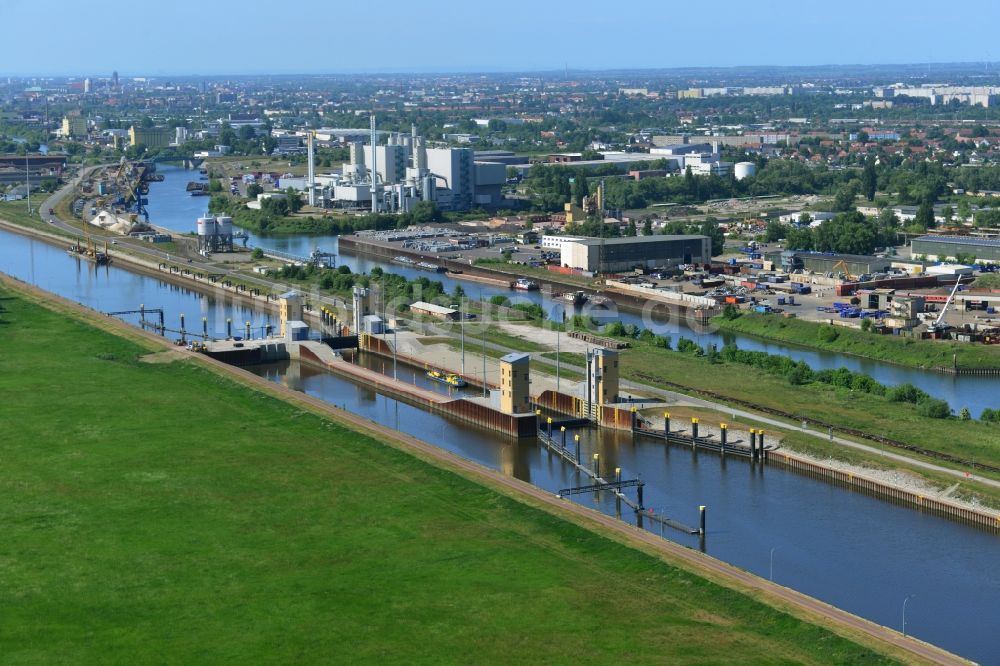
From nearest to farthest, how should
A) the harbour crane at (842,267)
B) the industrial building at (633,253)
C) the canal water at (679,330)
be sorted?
1. the canal water at (679,330)
2. the harbour crane at (842,267)
3. the industrial building at (633,253)

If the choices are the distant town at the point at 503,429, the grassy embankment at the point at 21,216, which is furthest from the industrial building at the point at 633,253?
the grassy embankment at the point at 21,216

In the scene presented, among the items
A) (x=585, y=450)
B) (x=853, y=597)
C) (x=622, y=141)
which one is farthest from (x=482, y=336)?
(x=622, y=141)

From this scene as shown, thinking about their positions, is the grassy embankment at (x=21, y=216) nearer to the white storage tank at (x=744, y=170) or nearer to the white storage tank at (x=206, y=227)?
the white storage tank at (x=206, y=227)

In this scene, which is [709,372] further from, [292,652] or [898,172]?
[898,172]

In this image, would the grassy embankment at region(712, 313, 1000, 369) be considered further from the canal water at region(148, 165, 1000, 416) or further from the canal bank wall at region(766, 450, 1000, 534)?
the canal bank wall at region(766, 450, 1000, 534)

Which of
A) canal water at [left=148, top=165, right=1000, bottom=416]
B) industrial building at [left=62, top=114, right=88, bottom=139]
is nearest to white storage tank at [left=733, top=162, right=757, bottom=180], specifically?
canal water at [left=148, top=165, right=1000, bottom=416]

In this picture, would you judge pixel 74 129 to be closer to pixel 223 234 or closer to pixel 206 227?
pixel 223 234
